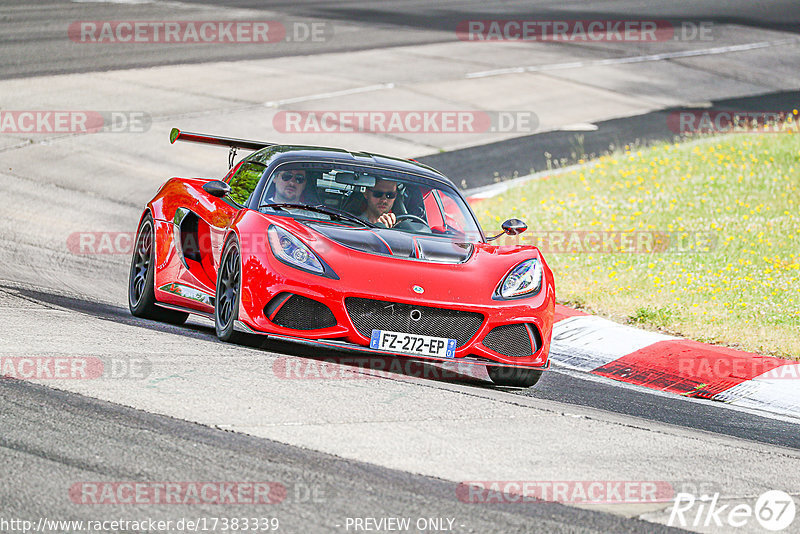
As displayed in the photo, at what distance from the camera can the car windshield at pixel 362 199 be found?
7988mm

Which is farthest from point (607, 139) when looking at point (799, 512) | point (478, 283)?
point (799, 512)

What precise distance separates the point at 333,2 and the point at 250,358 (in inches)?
1065

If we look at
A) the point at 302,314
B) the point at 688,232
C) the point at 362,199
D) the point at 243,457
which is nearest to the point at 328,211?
the point at 362,199

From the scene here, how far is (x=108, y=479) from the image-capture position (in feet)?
15.0

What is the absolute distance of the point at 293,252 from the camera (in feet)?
23.5

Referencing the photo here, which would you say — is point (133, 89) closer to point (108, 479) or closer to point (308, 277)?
point (308, 277)

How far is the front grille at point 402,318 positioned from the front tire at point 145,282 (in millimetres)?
2477

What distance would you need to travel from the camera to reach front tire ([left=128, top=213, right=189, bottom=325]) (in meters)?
8.90

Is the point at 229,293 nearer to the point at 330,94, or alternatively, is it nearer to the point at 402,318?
the point at 402,318

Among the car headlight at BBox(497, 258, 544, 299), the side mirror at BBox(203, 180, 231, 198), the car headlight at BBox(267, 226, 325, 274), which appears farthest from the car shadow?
the side mirror at BBox(203, 180, 231, 198)

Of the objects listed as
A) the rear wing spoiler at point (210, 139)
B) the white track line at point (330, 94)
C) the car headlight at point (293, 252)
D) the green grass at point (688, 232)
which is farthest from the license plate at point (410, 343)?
the white track line at point (330, 94)

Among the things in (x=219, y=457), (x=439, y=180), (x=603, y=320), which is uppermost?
(x=439, y=180)

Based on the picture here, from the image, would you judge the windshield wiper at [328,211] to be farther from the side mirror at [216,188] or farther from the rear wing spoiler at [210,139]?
the rear wing spoiler at [210,139]

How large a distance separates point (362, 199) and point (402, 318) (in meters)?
1.41
